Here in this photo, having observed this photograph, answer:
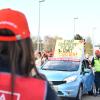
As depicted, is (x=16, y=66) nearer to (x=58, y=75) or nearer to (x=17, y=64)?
(x=17, y=64)

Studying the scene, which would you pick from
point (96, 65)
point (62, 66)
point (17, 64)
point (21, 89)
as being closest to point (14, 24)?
point (17, 64)

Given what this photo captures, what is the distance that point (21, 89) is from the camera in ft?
7.24

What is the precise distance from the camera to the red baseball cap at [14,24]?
7.29 feet

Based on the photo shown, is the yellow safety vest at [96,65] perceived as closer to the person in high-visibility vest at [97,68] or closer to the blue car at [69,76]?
the person in high-visibility vest at [97,68]

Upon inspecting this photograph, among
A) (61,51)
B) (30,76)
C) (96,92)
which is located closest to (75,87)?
(96,92)

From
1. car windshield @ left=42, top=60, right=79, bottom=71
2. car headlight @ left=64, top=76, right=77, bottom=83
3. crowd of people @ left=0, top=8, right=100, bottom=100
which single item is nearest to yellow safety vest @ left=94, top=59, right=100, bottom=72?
car windshield @ left=42, top=60, right=79, bottom=71

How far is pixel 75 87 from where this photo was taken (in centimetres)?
1334

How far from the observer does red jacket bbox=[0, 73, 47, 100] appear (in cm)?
220

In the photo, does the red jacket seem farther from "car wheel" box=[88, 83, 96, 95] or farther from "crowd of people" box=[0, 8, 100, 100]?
"car wheel" box=[88, 83, 96, 95]

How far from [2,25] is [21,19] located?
12 centimetres

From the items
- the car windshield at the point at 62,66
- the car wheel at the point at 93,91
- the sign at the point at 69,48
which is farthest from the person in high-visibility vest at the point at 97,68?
the sign at the point at 69,48

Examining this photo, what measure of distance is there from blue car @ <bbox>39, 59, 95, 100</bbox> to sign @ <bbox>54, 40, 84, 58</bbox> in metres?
3.07

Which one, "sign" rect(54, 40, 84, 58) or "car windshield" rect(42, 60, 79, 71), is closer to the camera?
"car windshield" rect(42, 60, 79, 71)

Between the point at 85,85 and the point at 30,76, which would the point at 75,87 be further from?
the point at 30,76
